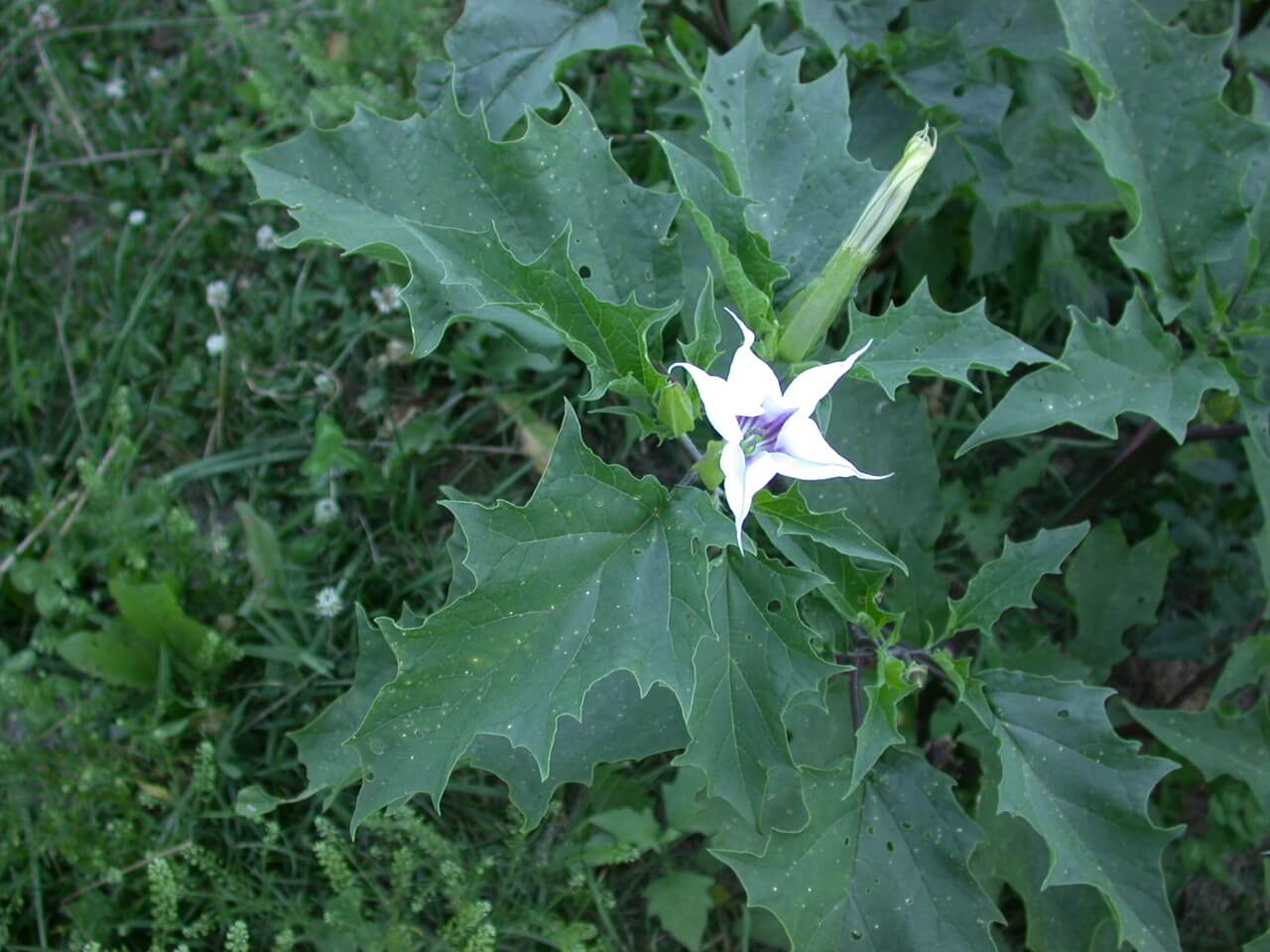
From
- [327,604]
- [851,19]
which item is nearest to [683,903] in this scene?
[327,604]

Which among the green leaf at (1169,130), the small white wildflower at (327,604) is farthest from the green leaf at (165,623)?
the green leaf at (1169,130)

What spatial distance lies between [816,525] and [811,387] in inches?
10.8

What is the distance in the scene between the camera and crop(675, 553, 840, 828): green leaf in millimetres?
1783

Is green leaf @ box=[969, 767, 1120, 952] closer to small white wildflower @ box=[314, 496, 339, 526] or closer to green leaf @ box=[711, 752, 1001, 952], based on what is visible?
green leaf @ box=[711, 752, 1001, 952]

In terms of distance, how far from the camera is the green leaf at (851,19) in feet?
8.08

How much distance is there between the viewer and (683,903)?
2662 millimetres

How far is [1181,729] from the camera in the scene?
238 cm

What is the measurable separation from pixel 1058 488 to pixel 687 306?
1.40m

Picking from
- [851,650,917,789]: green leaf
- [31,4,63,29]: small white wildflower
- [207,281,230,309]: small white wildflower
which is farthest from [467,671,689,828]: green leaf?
[31,4,63,29]: small white wildflower

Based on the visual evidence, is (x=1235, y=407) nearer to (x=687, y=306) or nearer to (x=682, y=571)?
(x=687, y=306)

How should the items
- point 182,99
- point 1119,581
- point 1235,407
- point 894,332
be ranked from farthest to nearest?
1. point 182,99
2. point 1119,581
3. point 1235,407
4. point 894,332

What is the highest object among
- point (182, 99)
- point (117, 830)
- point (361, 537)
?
point (182, 99)

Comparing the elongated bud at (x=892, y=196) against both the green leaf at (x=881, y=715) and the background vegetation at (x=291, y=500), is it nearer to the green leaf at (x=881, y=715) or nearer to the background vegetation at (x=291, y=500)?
the green leaf at (x=881, y=715)

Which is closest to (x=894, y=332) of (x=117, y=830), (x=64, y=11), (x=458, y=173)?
(x=458, y=173)
